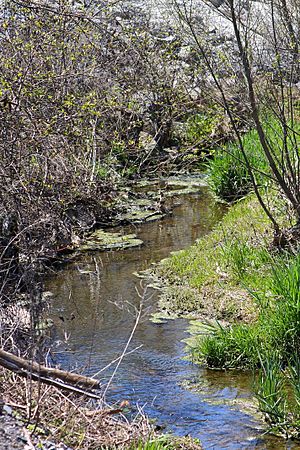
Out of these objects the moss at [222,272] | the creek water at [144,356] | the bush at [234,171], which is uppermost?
the bush at [234,171]

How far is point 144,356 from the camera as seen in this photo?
689 centimetres

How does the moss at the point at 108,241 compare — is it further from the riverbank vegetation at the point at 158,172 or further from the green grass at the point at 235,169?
the green grass at the point at 235,169

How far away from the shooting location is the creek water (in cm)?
550

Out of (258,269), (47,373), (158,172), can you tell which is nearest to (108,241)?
(258,269)

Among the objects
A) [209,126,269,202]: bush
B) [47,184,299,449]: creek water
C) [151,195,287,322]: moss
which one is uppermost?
[209,126,269,202]: bush

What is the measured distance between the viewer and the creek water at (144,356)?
18.0ft

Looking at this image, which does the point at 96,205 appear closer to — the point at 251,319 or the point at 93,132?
the point at 93,132

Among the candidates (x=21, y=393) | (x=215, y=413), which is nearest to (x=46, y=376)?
(x=21, y=393)

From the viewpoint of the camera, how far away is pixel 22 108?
852 cm

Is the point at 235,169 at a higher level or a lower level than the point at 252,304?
higher

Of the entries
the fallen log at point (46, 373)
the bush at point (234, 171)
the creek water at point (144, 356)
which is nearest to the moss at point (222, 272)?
the creek water at point (144, 356)

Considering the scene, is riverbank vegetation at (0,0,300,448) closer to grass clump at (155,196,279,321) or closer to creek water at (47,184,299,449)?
grass clump at (155,196,279,321)

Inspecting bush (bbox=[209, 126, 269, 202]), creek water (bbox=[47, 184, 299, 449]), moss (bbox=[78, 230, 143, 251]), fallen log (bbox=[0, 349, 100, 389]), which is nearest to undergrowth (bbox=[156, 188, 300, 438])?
creek water (bbox=[47, 184, 299, 449])

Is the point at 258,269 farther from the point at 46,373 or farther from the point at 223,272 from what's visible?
the point at 46,373
